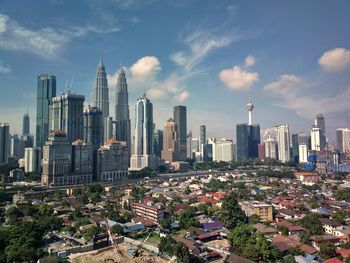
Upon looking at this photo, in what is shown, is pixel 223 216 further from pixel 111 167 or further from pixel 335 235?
pixel 111 167

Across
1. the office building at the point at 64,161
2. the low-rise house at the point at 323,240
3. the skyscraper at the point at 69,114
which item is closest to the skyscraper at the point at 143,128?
the skyscraper at the point at 69,114

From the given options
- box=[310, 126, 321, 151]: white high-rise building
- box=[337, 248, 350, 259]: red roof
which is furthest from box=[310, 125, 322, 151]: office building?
box=[337, 248, 350, 259]: red roof

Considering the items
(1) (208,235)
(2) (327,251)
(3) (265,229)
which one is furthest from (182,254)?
(2) (327,251)

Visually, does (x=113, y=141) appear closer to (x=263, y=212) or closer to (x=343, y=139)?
(x=263, y=212)

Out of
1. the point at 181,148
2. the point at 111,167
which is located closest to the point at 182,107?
the point at 181,148

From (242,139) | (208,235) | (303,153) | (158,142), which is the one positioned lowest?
(208,235)

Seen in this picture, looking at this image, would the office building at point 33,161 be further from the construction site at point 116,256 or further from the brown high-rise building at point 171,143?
the construction site at point 116,256

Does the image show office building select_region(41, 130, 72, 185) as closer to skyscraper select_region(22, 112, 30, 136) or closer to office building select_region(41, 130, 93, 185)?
office building select_region(41, 130, 93, 185)
